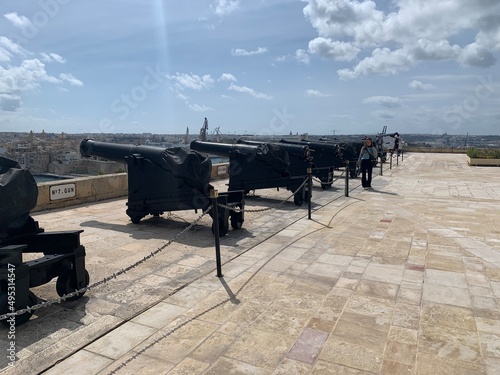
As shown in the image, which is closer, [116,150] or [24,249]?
[24,249]

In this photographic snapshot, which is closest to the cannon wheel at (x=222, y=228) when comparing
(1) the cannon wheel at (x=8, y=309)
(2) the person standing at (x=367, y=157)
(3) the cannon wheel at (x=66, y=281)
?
(3) the cannon wheel at (x=66, y=281)

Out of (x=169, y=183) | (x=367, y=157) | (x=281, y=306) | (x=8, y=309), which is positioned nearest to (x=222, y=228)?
(x=169, y=183)

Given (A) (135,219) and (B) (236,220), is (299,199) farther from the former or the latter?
(A) (135,219)

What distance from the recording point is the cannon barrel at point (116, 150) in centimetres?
745

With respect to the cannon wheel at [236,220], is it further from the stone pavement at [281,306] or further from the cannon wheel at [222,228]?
the cannon wheel at [222,228]

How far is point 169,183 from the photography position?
7.29 meters

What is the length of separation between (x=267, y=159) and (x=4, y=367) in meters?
7.53

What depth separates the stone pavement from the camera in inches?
121

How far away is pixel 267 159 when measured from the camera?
9859mm

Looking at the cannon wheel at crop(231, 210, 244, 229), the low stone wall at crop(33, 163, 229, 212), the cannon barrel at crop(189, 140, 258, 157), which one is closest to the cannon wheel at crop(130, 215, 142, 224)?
the cannon wheel at crop(231, 210, 244, 229)

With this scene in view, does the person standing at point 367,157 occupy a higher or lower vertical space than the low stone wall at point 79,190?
higher

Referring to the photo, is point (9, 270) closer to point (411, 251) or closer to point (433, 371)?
point (433, 371)

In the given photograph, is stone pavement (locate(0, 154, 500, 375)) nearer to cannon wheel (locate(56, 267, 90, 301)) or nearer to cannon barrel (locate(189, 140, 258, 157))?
cannon wheel (locate(56, 267, 90, 301))

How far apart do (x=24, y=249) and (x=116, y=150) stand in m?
4.41
